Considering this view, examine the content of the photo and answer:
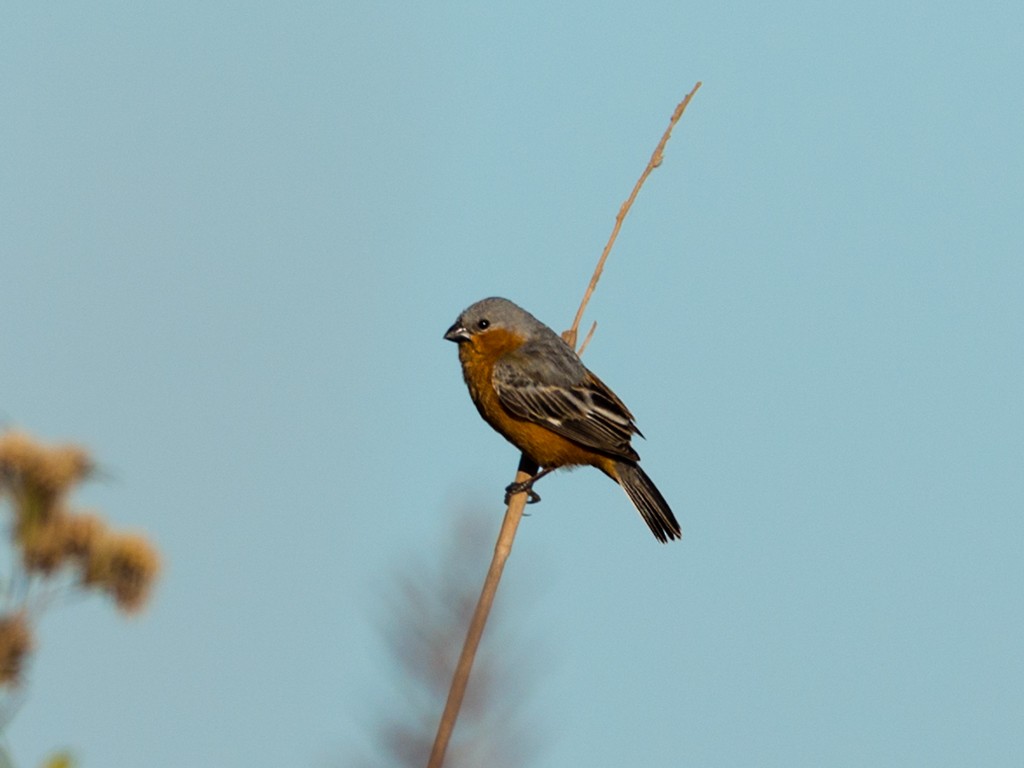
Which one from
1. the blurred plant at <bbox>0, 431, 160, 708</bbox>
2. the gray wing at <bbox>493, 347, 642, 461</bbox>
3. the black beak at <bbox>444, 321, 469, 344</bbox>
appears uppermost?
the black beak at <bbox>444, 321, 469, 344</bbox>

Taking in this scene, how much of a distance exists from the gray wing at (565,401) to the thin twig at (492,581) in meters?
1.62

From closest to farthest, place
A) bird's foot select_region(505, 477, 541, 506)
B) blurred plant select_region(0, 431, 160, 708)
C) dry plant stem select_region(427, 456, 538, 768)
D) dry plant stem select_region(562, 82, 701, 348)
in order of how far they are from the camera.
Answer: blurred plant select_region(0, 431, 160, 708) → dry plant stem select_region(427, 456, 538, 768) → dry plant stem select_region(562, 82, 701, 348) → bird's foot select_region(505, 477, 541, 506)

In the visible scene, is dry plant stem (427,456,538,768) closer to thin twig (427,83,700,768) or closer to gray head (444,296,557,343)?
Result: thin twig (427,83,700,768)

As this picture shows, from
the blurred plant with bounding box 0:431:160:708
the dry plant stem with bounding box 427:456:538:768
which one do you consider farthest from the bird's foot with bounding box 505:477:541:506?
the blurred plant with bounding box 0:431:160:708

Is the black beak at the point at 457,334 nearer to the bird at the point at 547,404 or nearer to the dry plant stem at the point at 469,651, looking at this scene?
the bird at the point at 547,404

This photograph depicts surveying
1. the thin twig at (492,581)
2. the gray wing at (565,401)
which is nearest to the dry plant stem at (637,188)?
the thin twig at (492,581)

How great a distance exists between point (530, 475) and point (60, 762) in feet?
21.8

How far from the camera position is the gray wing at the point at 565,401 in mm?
7793

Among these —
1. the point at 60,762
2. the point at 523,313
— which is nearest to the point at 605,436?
the point at 523,313

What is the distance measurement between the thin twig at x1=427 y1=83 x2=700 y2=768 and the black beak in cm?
225

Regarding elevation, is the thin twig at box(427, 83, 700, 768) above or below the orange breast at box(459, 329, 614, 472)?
below

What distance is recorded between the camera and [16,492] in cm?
136

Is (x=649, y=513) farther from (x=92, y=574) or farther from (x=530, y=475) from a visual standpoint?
(x=92, y=574)

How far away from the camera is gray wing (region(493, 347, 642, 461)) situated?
307 inches
